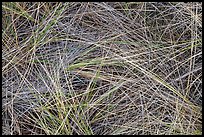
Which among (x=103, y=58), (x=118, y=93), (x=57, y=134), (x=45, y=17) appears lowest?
(x=57, y=134)

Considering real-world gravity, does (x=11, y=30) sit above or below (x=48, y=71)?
above

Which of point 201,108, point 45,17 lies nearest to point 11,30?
point 45,17

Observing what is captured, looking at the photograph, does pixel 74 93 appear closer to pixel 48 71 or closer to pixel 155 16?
pixel 48 71

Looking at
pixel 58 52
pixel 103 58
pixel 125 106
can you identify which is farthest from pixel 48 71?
pixel 125 106

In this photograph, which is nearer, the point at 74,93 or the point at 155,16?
the point at 74,93

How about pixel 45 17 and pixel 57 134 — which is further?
pixel 45 17

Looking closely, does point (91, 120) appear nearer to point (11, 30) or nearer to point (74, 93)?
point (74, 93)
